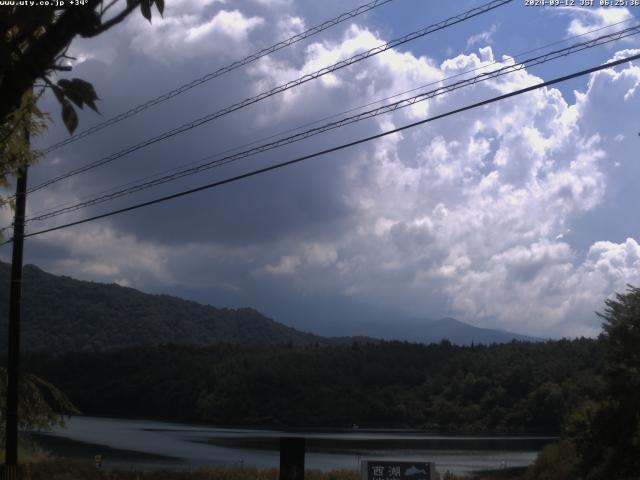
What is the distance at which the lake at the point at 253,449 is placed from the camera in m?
41.2

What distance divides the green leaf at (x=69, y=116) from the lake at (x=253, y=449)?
106 ft

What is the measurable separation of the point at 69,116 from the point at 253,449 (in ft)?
161

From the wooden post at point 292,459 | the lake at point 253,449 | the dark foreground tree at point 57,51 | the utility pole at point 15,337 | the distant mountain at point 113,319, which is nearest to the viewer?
the dark foreground tree at point 57,51

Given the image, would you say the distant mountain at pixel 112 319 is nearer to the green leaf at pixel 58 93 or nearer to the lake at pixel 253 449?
the lake at pixel 253 449

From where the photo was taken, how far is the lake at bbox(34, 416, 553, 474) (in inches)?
1623

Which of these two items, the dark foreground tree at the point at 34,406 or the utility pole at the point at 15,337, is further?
the dark foreground tree at the point at 34,406

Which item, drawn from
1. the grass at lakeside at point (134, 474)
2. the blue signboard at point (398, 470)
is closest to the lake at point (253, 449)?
the grass at lakeside at point (134, 474)

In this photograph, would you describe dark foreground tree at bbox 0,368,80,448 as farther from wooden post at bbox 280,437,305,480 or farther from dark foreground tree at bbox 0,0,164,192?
dark foreground tree at bbox 0,0,164,192

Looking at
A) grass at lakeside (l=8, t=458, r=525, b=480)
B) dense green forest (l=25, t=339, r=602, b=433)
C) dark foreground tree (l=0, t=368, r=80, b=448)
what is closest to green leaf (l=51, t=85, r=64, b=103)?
dark foreground tree (l=0, t=368, r=80, b=448)

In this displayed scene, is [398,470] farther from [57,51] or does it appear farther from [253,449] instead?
[253,449]

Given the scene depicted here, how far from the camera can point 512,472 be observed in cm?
3478

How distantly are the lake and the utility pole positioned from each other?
1520 centimetres

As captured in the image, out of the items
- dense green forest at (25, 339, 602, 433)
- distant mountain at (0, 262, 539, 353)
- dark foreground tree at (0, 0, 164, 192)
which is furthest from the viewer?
distant mountain at (0, 262, 539, 353)

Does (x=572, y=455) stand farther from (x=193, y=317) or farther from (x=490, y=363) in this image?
(x=193, y=317)
